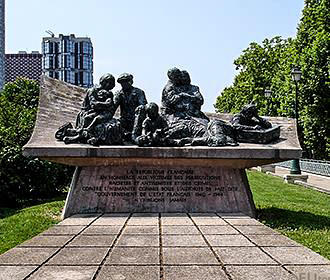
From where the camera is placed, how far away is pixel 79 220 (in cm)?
822

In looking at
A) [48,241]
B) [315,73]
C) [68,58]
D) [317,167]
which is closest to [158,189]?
[48,241]

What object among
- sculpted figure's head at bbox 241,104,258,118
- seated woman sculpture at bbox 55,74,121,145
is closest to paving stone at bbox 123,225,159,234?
seated woman sculpture at bbox 55,74,121,145

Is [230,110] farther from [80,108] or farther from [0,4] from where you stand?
[80,108]

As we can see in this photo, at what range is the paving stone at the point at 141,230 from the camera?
275 inches

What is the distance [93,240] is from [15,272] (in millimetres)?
1716

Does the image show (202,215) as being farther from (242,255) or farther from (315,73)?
(315,73)

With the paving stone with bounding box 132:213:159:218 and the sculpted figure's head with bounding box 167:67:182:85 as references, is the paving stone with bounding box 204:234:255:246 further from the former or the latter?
the sculpted figure's head with bounding box 167:67:182:85

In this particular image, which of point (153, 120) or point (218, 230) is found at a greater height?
point (153, 120)

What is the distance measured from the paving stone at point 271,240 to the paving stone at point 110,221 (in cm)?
232

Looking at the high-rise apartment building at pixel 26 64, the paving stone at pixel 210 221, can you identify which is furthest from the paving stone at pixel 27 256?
the high-rise apartment building at pixel 26 64

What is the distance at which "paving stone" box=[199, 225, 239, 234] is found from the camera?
6984 mm

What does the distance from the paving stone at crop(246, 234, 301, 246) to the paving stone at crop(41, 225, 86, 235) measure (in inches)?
102

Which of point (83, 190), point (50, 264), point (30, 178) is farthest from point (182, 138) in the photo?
point (30, 178)

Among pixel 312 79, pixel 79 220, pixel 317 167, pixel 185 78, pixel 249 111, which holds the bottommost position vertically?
pixel 79 220
